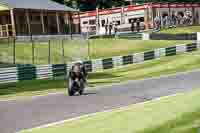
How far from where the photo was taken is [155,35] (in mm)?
55781

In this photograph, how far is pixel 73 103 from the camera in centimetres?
1859

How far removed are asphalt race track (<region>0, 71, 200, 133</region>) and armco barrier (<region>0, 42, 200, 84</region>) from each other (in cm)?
786

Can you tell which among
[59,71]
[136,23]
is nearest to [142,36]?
[136,23]

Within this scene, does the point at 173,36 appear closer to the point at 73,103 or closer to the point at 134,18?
the point at 134,18

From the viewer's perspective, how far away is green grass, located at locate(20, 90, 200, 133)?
12.0 m

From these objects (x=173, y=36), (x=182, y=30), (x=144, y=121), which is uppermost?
(x=182, y=30)

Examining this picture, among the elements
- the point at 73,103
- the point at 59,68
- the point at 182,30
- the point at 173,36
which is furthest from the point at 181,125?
the point at 182,30

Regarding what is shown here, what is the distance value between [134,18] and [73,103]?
167 feet

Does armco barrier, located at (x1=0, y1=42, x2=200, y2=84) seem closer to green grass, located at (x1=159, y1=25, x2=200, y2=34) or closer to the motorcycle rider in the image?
the motorcycle rider

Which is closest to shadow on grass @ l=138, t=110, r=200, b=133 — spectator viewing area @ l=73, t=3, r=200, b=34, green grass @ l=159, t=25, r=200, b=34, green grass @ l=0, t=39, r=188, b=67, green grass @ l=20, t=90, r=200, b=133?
green grass @ l=20, t=90, r=200, b=133

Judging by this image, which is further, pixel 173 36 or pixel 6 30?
pixel 173 36

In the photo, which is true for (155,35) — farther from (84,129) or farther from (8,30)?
(84,129)

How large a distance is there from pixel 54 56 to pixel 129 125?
30.0 metres

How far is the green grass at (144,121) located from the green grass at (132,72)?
1122 cm
